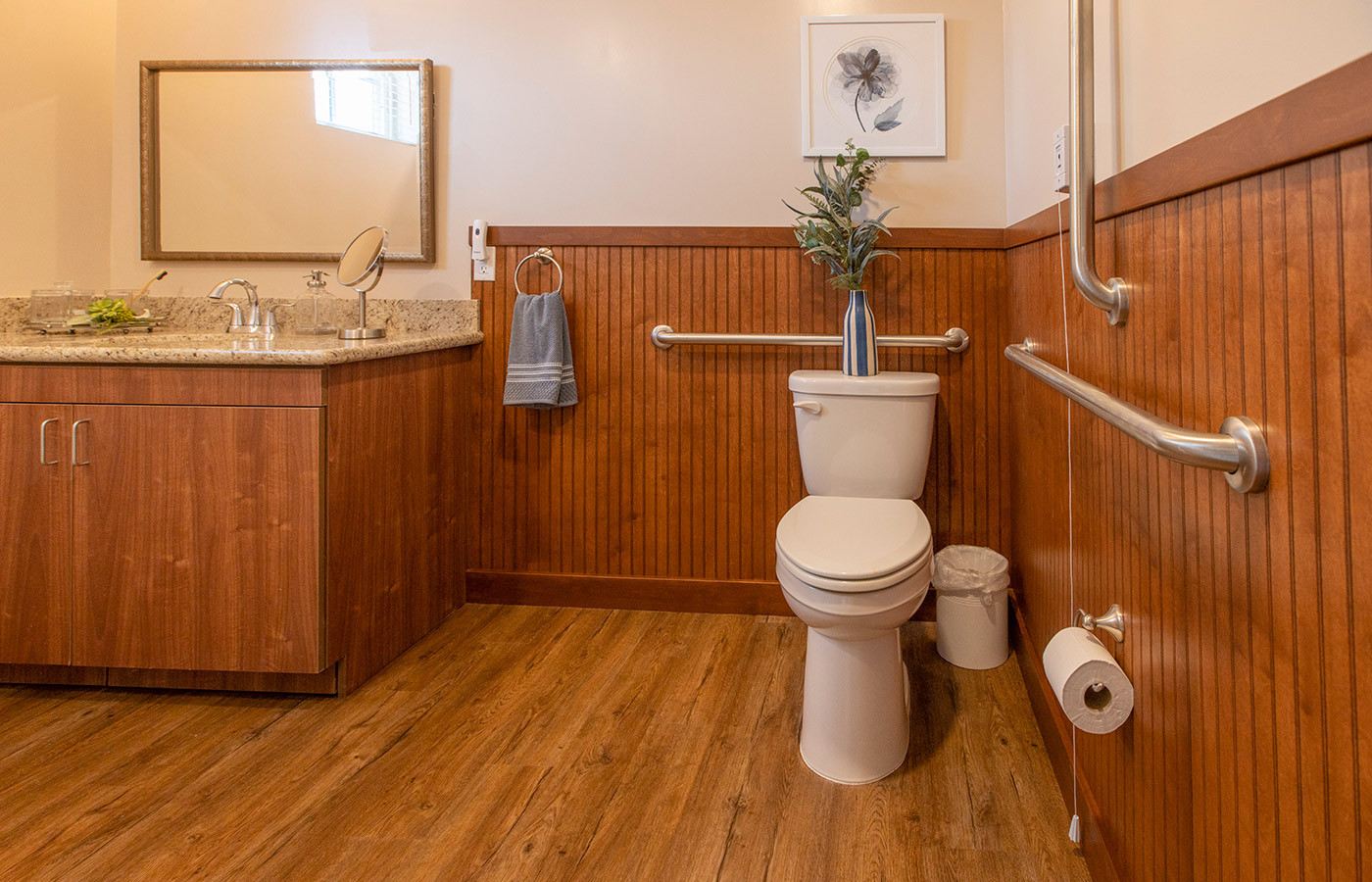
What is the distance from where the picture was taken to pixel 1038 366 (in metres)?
1.55

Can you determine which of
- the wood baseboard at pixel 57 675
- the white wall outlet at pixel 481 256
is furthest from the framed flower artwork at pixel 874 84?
the wood baseboard at pixel 57 675

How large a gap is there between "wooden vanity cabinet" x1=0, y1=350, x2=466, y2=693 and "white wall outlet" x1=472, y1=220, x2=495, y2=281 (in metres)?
0.73

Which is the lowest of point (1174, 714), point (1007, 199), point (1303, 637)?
point (1174, 714)

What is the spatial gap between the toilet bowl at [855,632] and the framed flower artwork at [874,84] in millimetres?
1225

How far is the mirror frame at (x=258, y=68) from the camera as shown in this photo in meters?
2.65

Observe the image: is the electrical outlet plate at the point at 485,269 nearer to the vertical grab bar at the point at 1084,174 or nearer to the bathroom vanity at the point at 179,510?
the bathroom vanity at the point at 179,510

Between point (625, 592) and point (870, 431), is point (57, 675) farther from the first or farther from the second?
point (870, 431)

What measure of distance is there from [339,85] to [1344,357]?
2.71 metres

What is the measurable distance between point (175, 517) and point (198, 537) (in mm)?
66

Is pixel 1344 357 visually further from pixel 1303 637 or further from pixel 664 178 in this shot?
pixel 664 178

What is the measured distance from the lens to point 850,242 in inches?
94.6

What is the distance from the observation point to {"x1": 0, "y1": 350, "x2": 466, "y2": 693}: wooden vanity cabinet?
1.97 meters

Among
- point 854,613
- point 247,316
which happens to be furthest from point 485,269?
point 854,613

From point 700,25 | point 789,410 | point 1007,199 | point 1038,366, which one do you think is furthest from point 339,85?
point 1038,366
